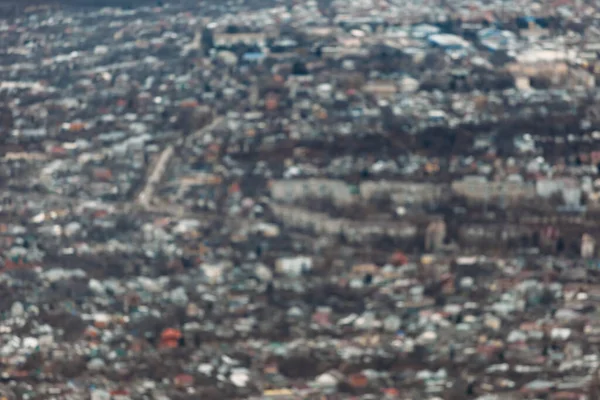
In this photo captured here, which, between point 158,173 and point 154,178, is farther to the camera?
point 158,173

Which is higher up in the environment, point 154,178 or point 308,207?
point 308,207

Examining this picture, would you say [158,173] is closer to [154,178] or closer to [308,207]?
[154,178]

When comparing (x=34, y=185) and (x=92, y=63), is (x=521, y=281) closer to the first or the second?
(x=34, y=185)

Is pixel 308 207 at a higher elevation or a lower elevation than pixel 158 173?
higher

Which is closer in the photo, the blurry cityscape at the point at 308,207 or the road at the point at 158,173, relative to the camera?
the blurry cityscape at the point at 308,207

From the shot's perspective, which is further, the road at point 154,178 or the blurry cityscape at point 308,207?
the road at point 154,178

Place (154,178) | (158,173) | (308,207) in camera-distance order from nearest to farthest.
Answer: (308,207), (154,178), (158,173)

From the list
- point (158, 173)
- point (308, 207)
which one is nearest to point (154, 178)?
point (158, 173)

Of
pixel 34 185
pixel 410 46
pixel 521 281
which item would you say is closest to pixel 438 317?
pixel 521 281

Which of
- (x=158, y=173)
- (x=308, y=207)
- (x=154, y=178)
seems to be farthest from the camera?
(x=158, y=173)
